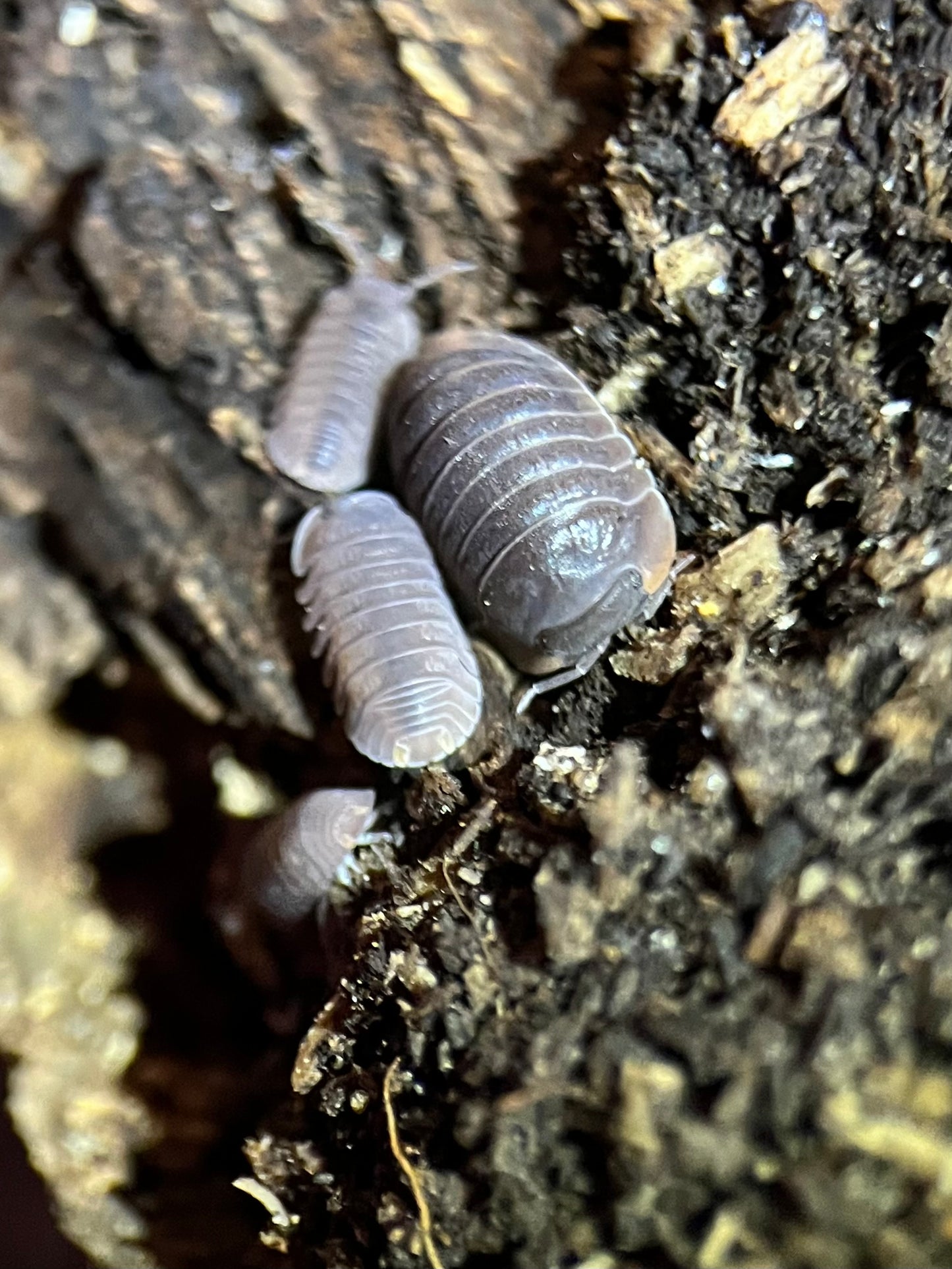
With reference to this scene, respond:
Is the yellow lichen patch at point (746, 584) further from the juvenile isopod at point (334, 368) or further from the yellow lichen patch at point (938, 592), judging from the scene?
the juvenile isopod at point (334, 368)

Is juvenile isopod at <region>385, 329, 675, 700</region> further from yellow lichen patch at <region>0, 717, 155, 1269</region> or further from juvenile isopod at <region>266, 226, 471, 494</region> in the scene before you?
yellow lichen patch at <region>0, 717, 155, 1269</region>

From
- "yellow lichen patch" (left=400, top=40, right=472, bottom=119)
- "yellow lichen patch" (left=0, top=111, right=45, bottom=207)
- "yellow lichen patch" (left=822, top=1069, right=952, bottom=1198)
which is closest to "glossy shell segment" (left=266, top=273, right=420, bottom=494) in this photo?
"yellow lichen patch" (left=400, top=40, right=472, bottom=119)

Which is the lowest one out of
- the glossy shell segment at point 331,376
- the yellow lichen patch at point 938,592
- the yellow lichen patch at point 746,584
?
the glossy shell segment at point 331,376

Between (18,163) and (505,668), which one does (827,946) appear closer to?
(505,668)

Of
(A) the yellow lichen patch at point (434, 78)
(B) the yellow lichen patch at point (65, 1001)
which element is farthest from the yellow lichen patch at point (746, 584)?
(B) the yellow lichen patch at point (65, 1001)

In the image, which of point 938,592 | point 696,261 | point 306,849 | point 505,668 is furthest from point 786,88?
point 306,849
